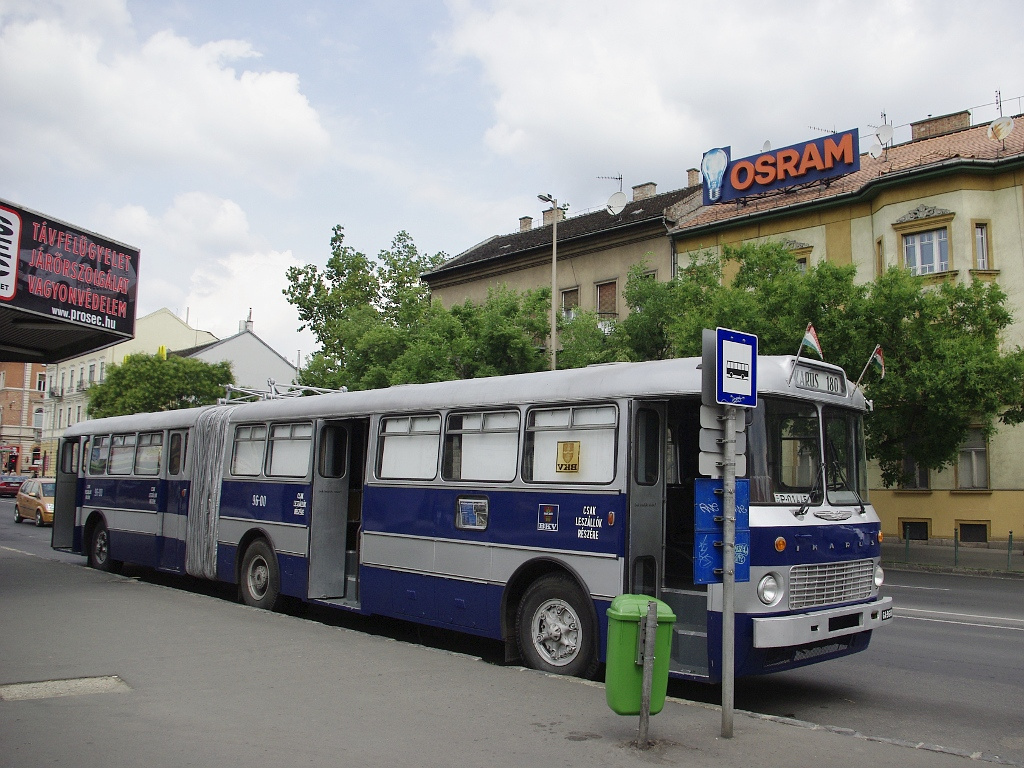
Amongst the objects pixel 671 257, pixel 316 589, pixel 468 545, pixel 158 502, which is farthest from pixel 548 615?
pixel 671 257

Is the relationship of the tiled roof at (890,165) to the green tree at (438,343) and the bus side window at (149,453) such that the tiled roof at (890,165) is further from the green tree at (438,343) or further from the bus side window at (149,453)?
the bus side window at (149,453)

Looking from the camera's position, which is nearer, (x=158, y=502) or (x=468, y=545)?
(x=468, y=545)

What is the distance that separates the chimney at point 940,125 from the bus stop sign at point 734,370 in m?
31.3

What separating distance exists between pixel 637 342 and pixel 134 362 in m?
36.4

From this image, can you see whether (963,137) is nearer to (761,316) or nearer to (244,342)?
(761,316)

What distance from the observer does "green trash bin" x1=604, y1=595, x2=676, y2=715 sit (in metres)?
6.01

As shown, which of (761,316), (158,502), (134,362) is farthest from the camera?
(134,362)

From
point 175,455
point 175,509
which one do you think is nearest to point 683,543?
point 175,509

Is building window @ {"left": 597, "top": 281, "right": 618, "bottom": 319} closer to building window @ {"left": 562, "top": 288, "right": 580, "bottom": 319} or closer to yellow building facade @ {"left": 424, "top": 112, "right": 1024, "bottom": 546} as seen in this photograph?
yellow building facade @ {"left": 424, "top": 112, "right": 1024, "bottom": 546}

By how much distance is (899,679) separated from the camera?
8891 millimetres

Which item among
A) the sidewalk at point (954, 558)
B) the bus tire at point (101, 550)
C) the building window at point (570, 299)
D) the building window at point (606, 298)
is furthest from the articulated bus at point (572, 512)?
the building window at point (570, 299)

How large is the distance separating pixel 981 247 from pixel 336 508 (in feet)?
77.7

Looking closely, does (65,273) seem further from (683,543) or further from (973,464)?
(973,464)

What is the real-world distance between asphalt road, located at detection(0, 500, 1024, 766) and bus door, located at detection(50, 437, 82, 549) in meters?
5.03
